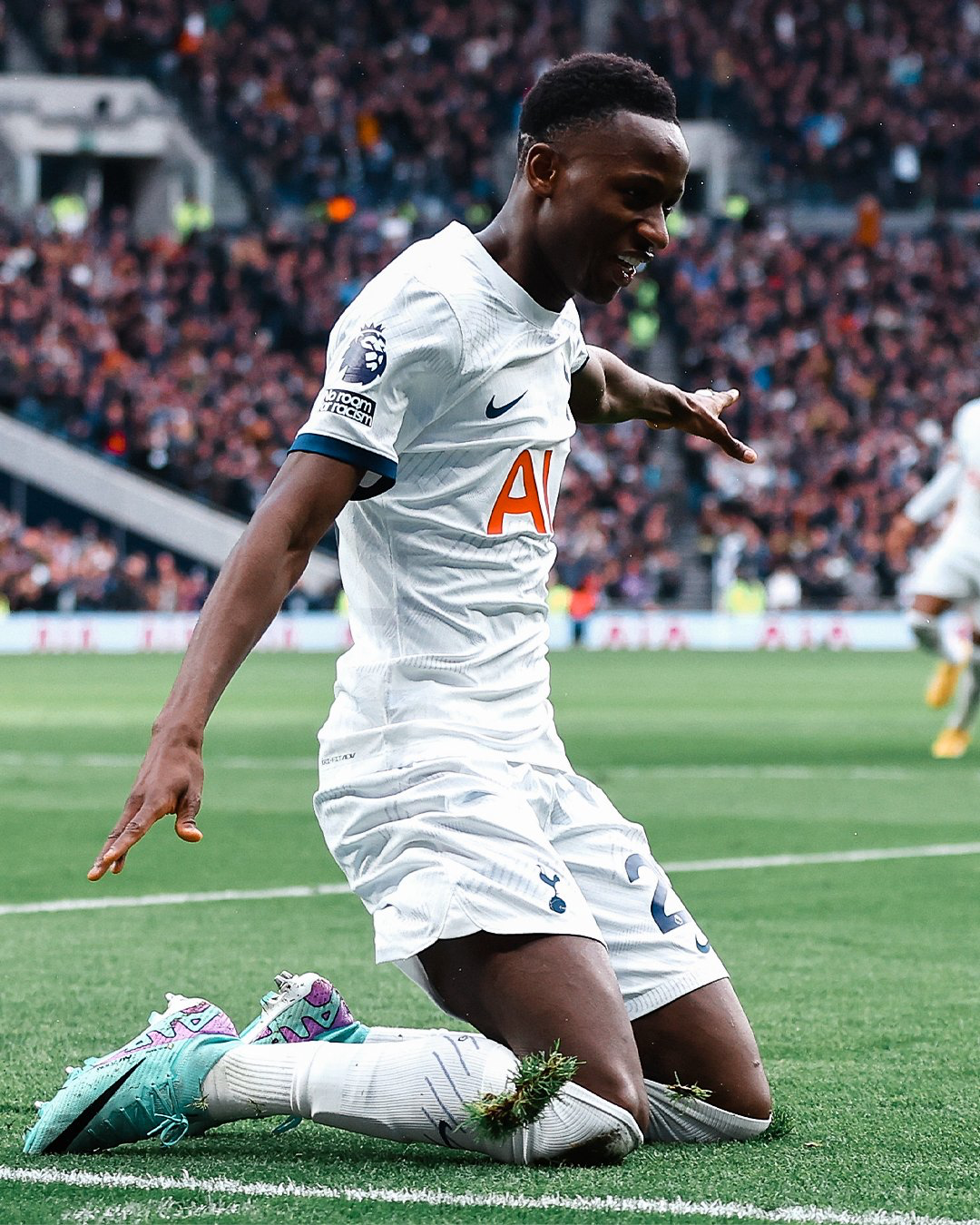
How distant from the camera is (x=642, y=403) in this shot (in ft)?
16.6

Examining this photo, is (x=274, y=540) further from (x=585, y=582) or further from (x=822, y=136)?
(x=822, y=136)

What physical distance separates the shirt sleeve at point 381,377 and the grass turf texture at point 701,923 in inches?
49.9

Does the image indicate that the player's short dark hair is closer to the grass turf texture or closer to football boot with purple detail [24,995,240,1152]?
football boot with purple detail [24,995,240,1152]

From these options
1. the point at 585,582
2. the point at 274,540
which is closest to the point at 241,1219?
the point at 274,540

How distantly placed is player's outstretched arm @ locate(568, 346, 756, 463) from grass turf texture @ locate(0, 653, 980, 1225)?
1.48 metres

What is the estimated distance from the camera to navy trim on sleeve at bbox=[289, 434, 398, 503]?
3.73 meters

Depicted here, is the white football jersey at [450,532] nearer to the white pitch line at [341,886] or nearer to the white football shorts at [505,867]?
the white football shorts at [505,867]

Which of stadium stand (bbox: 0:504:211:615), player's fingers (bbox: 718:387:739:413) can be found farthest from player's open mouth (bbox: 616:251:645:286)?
stadium stand (bbox: 0:504:211:615)

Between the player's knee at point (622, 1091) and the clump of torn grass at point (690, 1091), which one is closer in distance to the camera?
the player's knee at point (622, 1091)

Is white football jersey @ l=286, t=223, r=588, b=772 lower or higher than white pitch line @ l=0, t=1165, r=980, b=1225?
higher

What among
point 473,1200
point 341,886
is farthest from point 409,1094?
point 341,886

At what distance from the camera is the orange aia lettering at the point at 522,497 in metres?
4.14

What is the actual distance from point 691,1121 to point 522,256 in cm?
170

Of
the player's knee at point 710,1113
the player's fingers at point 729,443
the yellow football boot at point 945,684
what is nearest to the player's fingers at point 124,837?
the player's knee at point 710,1113
